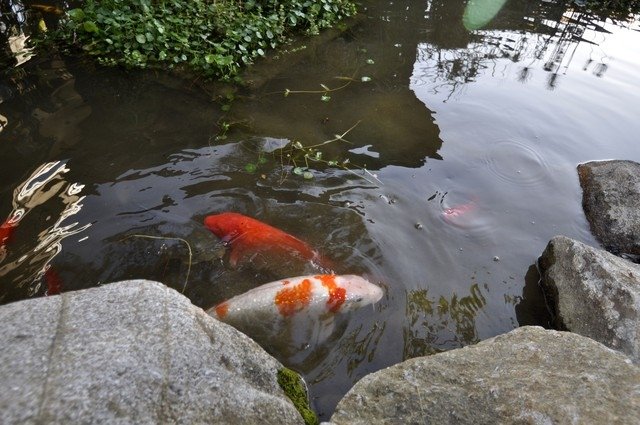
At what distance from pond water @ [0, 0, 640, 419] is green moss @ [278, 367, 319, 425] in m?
0.51

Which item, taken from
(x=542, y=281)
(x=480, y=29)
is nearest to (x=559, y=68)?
(x=480, y=29)

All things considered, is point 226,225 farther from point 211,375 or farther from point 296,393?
point 211,375

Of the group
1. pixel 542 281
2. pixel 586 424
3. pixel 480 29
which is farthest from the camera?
pixel 480 29

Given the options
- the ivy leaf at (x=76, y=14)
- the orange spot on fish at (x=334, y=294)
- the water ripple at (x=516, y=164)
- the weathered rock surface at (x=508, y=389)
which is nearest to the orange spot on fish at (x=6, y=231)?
the orange spot on fish at (x=334, y=294)

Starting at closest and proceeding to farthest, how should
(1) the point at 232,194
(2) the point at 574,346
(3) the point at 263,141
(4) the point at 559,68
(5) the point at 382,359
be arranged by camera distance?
(2) the point at 574,346, (5) the point at 382,359, (1) the point at 232,194, (3) the point at 263,141, (4) the point at 559,68

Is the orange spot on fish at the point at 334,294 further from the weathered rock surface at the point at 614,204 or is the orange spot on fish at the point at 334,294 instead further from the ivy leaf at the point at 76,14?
the ivy leaf at the point at 76,14

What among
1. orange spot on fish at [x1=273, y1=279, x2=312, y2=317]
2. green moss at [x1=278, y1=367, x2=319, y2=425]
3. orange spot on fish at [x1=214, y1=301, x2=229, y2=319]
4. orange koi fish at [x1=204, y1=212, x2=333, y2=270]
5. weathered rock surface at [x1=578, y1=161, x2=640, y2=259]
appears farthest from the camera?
weathered rock surface at [x1=578, y1=161, x2=640, y2=259]

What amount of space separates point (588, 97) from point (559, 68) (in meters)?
1.34

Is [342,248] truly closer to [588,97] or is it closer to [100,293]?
[100,293]

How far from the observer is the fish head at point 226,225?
433cm

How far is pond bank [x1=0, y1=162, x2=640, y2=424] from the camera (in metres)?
1.90

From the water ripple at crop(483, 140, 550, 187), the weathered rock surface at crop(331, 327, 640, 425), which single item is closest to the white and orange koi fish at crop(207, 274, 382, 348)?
the weathered rock surface at crop(331, 327, 640, 425)

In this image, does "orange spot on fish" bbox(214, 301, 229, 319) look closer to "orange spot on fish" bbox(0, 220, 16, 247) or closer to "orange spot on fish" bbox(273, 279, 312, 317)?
"orange spot on fish" bbox(273, 279, 312, 317)

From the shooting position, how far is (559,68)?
8.72 metres
